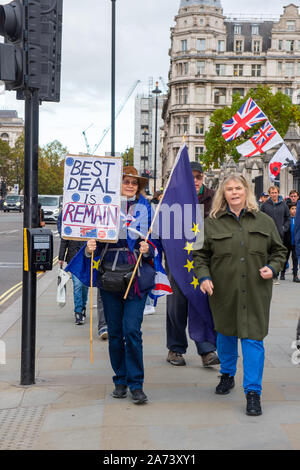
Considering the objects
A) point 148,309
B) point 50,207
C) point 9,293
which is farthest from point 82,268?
point 50,207

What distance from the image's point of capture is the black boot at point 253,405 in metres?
4.75

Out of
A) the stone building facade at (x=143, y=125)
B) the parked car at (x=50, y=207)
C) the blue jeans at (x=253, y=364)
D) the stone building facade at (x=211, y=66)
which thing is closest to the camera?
the blue jeans at (x=253, y=364)

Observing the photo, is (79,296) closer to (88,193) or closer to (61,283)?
(61,283)

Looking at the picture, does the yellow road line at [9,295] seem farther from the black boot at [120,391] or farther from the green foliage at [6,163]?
the green foliage at [6,163]

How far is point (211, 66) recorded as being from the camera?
89.4 metres

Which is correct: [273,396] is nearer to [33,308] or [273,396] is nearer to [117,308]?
[117,308]

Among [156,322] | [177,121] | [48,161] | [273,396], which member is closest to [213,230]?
[273,396]

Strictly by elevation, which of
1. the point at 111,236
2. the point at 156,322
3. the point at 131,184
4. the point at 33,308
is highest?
the point at 131,184

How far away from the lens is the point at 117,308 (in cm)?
527

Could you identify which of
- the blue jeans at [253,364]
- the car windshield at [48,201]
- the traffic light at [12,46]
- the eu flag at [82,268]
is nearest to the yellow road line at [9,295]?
the eu flag at [82,268]

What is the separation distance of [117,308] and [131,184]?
1.00 m

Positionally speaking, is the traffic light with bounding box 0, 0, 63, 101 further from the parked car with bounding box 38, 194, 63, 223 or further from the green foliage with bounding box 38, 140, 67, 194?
the green foliage with bounding box 38, 140, 67, 194

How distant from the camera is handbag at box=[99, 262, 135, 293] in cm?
513

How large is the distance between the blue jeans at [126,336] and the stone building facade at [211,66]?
83956 mm
